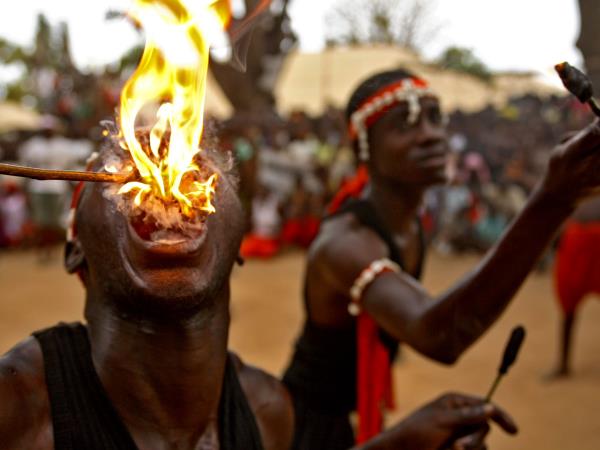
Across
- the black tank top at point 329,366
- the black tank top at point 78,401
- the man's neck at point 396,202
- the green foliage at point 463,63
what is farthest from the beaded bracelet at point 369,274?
the green foliage at point 463,63

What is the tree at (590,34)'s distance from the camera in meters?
5.24

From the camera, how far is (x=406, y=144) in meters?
2.78

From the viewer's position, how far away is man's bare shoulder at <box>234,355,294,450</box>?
5.50 feet

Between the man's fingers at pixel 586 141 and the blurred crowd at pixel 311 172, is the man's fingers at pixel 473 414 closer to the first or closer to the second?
the man's fingers at pixel 586 141

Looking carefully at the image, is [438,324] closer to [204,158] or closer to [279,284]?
[204,158]

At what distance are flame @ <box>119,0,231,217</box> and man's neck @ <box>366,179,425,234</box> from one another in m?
1.43

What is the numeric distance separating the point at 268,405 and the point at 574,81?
1.05 metres

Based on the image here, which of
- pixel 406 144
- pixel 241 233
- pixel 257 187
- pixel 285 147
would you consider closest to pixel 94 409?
pixel 241 233

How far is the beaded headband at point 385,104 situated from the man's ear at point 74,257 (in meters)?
1.64

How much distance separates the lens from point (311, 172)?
12.6m

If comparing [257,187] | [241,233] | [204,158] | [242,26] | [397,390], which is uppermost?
[242,26]

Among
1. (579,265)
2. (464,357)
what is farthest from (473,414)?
(464,357)

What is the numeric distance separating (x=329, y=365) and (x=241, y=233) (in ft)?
4.35

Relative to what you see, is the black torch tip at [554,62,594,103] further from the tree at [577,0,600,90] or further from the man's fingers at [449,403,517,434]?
the tree at [577,0,600,90]
